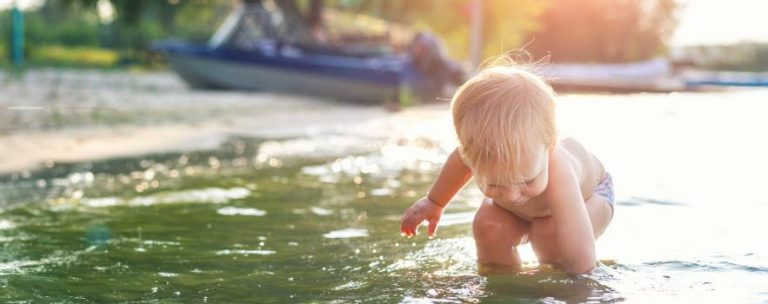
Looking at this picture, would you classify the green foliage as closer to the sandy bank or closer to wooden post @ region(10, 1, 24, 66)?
wooden post @ region(10, 1, 24, 66)

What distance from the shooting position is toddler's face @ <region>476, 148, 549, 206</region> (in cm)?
279

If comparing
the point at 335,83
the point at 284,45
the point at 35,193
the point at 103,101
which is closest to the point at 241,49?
the point at 284,45

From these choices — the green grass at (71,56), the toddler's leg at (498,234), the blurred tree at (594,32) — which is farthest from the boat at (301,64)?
the blurred tree at (594,32)

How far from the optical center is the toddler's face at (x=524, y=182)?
279 cm

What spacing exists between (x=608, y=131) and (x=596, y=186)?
680 cm

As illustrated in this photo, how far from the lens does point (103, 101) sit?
44.9 feet

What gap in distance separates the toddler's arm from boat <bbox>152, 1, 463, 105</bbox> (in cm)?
1299

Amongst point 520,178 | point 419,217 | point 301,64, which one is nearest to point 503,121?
point 520,178

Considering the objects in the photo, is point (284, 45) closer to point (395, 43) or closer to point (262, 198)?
point (395, 43)

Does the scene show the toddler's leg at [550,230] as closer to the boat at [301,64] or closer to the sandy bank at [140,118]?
the sandy bank at [140,118]

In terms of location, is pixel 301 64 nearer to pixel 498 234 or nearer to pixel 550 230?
pixel 498 234

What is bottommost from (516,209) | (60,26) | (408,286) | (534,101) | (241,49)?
(408,286)

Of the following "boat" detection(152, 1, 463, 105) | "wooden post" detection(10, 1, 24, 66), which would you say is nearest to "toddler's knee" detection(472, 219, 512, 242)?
"boat" detection(152, 1, 463, 105)

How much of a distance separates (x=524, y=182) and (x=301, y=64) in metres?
14.6
